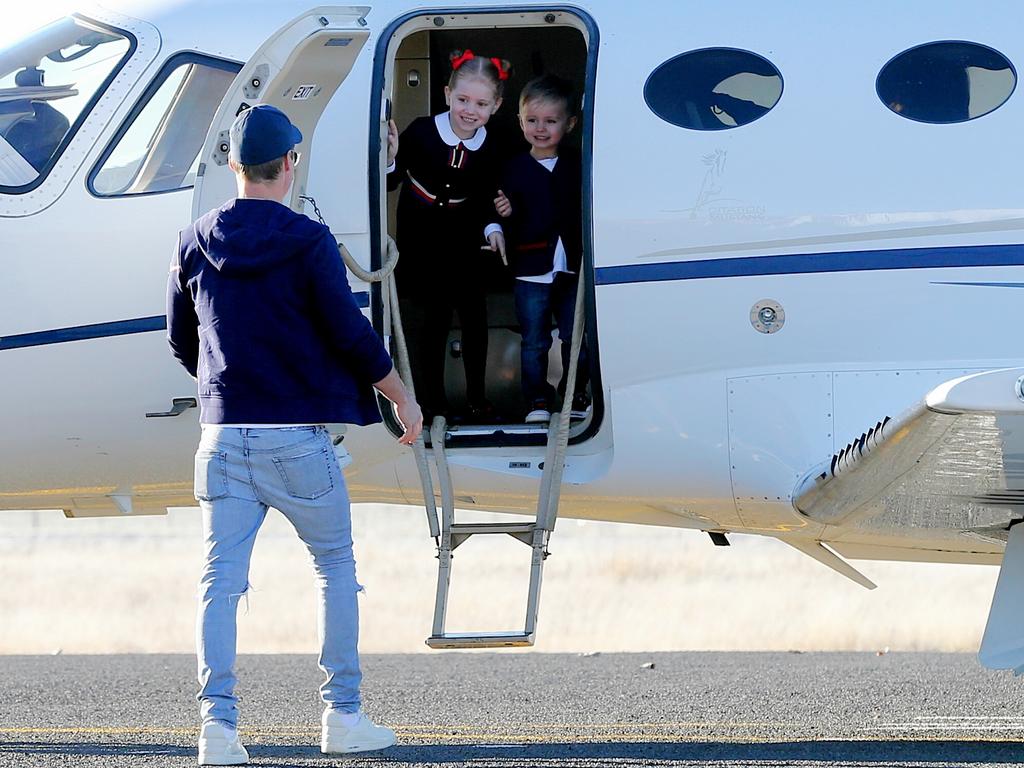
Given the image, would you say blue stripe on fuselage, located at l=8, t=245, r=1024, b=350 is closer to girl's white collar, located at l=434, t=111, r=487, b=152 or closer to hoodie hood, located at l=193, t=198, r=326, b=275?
girl's white collar, located at l=434, t=111, r=487, b=152

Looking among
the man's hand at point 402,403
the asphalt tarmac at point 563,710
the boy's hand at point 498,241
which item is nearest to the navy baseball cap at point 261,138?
the man's hand at point 402,403

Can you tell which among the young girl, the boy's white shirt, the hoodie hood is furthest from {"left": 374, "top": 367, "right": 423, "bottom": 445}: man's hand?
the young girl

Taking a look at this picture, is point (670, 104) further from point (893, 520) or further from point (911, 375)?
point (893, 520)

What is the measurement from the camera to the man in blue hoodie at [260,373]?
15.5ft

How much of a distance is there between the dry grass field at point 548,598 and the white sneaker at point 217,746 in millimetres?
8358

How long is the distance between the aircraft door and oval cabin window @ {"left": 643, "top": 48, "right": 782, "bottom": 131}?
1.16 m

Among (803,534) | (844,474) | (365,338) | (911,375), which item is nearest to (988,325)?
(911,375)

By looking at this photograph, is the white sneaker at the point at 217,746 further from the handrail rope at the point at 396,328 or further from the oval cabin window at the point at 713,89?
the oval cabin window at the point at 713,89

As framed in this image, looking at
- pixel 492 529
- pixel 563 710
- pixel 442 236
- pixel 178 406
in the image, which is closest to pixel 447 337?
pixel 442 236

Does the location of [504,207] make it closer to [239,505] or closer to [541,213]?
[541,213]

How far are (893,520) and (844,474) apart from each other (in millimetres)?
688

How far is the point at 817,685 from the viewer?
8727mm

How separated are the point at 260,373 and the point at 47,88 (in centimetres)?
220

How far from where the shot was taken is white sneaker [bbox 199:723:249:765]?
188 inches
